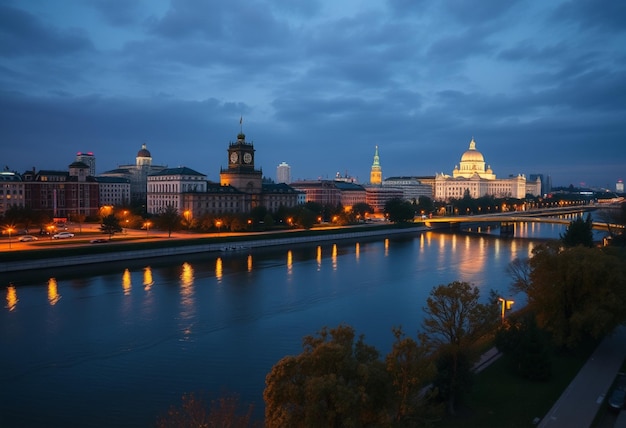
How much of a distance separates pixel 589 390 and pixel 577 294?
345 centimetres

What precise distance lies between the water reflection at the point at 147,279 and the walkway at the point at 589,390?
1650 centimetres

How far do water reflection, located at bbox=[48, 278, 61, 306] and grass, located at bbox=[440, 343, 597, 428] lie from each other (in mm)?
15178

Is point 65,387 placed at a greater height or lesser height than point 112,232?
lesser

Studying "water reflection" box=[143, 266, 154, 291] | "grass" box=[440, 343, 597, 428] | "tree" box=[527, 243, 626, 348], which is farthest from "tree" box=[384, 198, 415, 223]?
"grass" box=[440, 343, 597, 428]

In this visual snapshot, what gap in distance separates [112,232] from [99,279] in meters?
11.6

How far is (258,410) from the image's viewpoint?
33.2 ft

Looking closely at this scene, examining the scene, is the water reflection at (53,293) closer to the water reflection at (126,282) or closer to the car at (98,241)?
the water reflection at (126,282)

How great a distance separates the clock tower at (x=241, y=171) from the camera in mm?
50656

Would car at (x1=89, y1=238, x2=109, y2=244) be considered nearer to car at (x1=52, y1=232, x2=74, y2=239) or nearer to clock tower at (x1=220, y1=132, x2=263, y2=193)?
car at (x1=52, y1=232, x2=74, y2=239)

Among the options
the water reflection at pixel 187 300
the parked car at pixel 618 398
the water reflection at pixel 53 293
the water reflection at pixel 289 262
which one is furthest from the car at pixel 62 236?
the parked car at pixel 618 398

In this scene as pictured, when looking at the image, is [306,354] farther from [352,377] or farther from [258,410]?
[258,410]

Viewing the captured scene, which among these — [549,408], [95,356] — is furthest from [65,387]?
[549,408]

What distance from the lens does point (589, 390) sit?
9.87 m

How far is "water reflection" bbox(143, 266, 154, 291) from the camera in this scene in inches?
867
